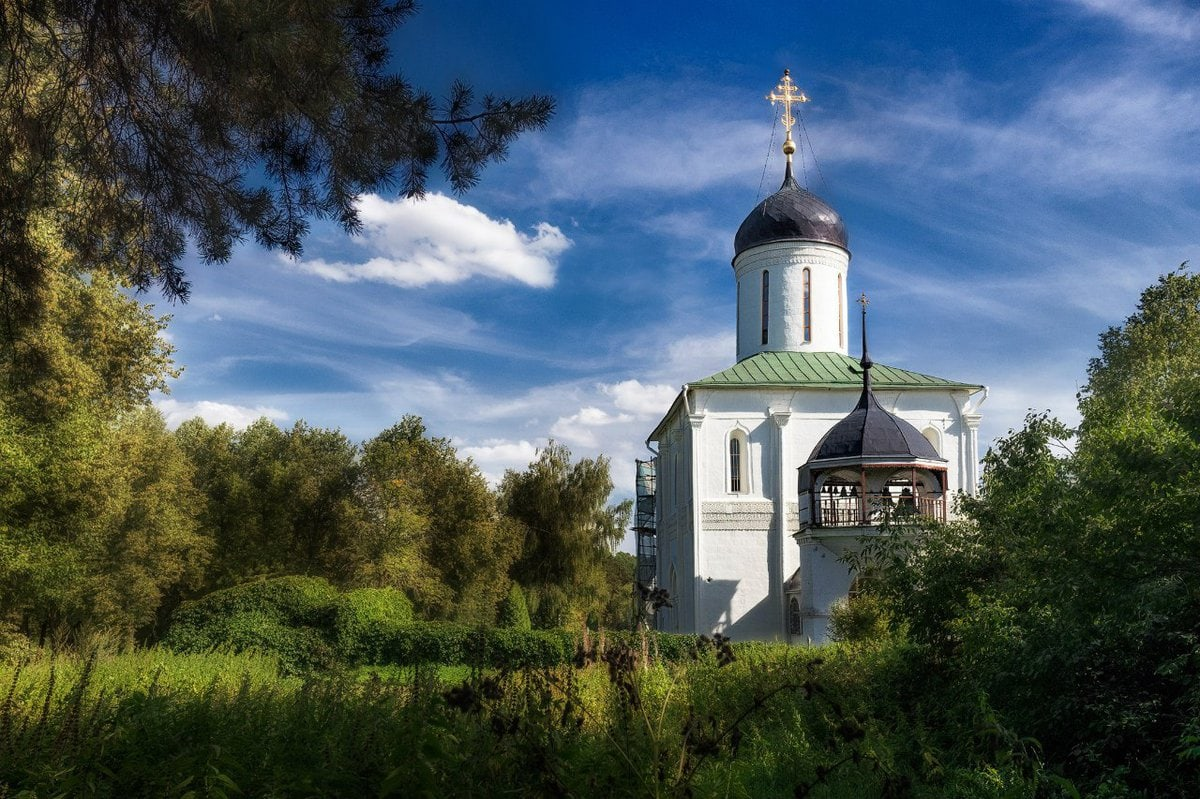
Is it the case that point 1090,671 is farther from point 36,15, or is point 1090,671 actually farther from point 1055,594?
point 36,15

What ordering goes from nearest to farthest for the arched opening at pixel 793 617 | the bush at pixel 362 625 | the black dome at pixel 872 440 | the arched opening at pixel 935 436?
the bush at pixel 362 625 → the black dome at pixel 872 440 → the arched opening at pixel 793 617 → the arched opening at pixel 935 436

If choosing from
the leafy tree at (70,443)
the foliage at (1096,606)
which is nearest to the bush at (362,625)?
the leafy tree at (70,443)

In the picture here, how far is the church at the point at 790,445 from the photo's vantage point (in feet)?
81.6

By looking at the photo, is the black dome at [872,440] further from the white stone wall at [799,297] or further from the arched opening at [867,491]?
the white stone wall at [799,297]

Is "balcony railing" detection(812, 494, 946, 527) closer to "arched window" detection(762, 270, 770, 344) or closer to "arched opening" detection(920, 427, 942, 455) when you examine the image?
"arched opening" detection(920, 427, 942, 455)

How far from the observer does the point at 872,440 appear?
80.8ft

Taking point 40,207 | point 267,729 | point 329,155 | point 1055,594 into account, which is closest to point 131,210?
point 40,207

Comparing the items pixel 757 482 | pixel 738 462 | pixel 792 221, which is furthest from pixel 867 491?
pixel 792 221

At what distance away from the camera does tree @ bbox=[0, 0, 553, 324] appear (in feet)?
25.8

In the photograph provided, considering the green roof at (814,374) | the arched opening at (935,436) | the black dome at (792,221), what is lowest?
the arched opening at (935,436)

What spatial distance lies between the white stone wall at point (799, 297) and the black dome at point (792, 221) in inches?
11.2

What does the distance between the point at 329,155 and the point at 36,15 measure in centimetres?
225

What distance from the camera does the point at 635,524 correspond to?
1711 inches

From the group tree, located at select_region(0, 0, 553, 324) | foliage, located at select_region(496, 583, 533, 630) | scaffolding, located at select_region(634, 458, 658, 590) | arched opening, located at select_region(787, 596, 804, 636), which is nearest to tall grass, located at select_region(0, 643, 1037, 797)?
tree, located at select_region(0, 0, 553, 324)
